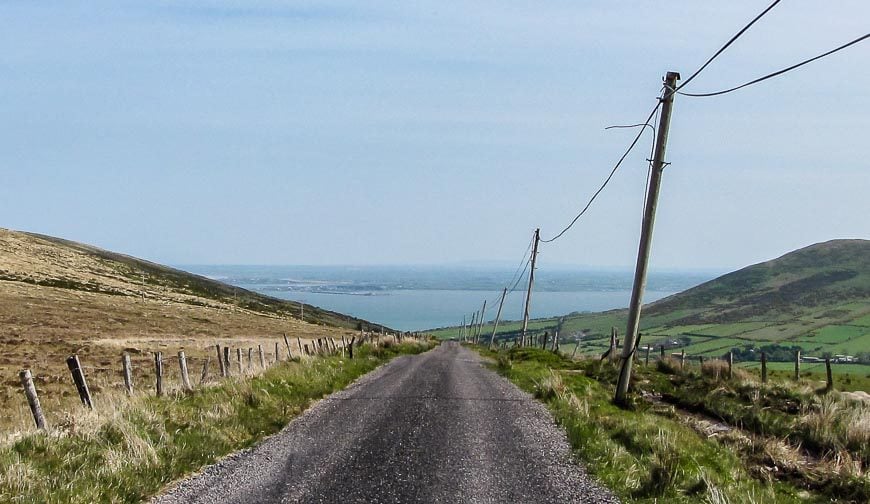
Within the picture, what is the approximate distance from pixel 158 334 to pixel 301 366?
38974mm

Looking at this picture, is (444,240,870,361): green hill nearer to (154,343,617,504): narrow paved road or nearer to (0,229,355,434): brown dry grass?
(0,229,355,434): brown dry grass

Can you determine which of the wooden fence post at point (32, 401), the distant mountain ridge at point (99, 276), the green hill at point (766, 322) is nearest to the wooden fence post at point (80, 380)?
the wooden fence post at point (32, 401)

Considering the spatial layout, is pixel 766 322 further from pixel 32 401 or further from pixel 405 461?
pixel 32 401

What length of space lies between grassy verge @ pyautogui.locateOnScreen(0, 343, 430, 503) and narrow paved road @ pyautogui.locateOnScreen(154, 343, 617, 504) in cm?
47

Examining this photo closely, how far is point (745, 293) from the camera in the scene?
633 ft

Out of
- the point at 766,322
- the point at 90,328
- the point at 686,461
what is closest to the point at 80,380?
the point at 686,461

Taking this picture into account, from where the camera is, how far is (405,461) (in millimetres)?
12383

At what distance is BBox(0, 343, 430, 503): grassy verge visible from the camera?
9.75 m

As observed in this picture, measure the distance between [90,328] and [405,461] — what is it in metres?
51.1

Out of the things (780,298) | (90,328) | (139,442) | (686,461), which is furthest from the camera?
(780,298)

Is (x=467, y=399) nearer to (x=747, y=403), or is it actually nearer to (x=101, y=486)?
(x=747, y=403)

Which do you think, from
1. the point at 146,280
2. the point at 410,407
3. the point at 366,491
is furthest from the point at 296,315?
the point at 366,491

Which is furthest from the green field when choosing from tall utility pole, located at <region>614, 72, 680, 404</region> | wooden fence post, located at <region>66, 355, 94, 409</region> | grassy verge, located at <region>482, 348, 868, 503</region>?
wooden fence post, located at <region>66, 355, 94, 409</region>

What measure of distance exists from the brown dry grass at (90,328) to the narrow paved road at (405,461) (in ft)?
15.7
